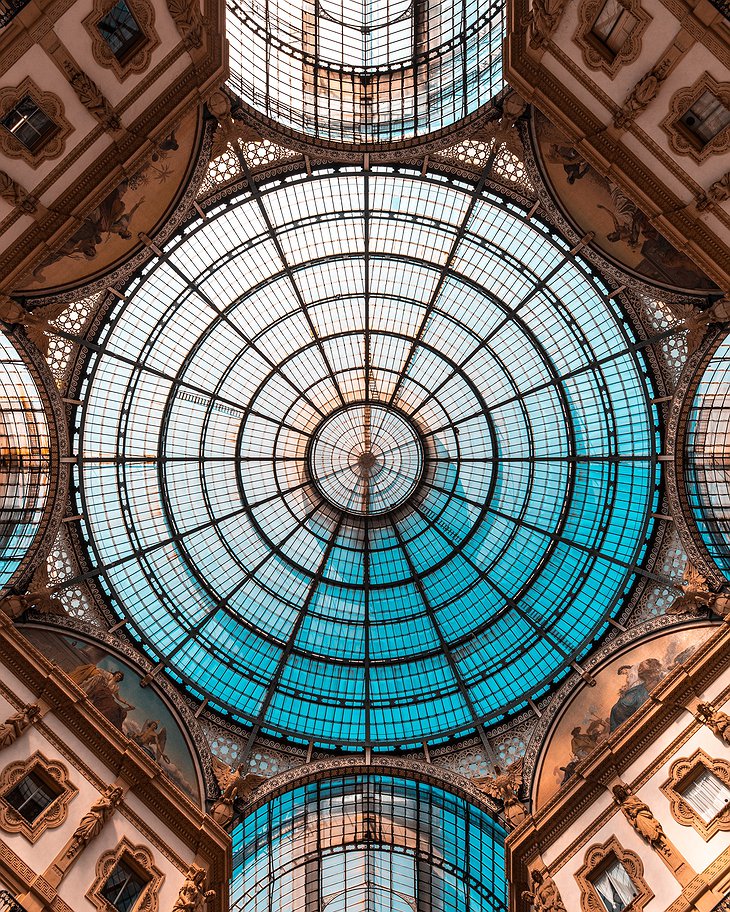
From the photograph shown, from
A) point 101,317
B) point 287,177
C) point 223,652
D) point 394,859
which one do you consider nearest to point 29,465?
point 101,317

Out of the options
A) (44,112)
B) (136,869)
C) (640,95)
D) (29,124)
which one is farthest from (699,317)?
(136,869)

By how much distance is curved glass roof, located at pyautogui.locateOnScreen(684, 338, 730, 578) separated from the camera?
26.2 meters

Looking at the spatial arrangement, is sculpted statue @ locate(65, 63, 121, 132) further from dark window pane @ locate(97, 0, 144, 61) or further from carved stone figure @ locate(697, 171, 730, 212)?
carved stone figure @ locate(697, 171, 730, 212)

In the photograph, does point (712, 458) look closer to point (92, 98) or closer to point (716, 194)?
point (716, 194)

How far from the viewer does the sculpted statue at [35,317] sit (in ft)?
75.5

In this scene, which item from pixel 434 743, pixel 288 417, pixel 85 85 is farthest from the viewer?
pixel 288 417

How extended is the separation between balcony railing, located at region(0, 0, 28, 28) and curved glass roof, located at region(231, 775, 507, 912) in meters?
26.0

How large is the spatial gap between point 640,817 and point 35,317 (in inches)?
921

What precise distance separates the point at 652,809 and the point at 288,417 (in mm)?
20253

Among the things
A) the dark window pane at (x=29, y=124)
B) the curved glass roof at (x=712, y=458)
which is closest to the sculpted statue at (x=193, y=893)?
the curved glass roof at (x=712, y=458)

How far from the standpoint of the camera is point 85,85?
794 inches

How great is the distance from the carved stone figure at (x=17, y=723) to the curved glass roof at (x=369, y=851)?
9.56 meters

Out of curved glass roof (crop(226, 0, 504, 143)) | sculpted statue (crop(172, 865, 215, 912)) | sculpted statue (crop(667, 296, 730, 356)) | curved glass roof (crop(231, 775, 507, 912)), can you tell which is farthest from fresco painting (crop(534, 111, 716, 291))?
sculpted statue (crop(172, 865, 215, 912))

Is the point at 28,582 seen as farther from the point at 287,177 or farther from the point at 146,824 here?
the point at 287,177
